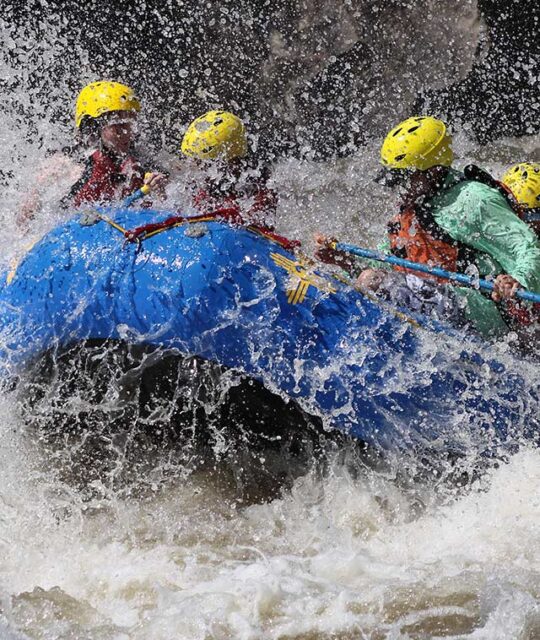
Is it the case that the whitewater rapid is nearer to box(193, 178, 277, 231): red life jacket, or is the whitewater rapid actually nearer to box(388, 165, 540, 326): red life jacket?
box(388, 165, 540, 326): red life jacket

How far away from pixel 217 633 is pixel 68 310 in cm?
164

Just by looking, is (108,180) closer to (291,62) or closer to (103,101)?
(103,101)

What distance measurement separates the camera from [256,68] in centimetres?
863

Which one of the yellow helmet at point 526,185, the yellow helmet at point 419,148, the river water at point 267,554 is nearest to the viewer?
the river water at point 267,554

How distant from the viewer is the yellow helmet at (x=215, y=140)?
185 inches

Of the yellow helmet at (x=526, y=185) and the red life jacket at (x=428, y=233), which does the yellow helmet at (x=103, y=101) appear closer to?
the red life jacket at (x=428, y=233)

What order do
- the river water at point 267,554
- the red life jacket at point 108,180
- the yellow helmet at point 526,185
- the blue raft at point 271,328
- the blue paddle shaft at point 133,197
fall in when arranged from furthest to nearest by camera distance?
the yellow helmet at point 526,185 → the red life jacket at point 108,180 → the blue paddle shaft at point 133,197 → the blue raft at point 271,328 → the river water at point 267,554

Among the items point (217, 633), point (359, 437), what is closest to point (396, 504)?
point (359, 437)

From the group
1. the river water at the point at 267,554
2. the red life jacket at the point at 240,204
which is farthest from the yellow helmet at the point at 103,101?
the red life jacket at the point at 240,204

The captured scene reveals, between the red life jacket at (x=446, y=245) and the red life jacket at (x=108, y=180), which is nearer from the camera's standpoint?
the red life jacket at (x=446, y=245)

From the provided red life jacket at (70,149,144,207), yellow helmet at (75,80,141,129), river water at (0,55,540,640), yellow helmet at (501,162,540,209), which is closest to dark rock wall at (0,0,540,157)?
yellow helmet at (501,162,540,209)

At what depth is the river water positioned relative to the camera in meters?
3.56

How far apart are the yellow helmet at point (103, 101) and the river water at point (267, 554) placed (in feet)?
1.68

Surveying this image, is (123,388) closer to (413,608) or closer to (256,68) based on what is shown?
Answer: (413,608)
